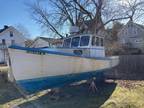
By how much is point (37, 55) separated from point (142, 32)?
1201 inches

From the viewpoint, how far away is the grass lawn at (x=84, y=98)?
34.1ft

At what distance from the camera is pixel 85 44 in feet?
42.4

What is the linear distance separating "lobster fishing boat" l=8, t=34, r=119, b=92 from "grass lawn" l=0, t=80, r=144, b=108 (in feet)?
2.37

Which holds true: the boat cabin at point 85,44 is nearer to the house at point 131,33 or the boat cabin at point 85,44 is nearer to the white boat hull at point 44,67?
the white boat hull at point 44,67

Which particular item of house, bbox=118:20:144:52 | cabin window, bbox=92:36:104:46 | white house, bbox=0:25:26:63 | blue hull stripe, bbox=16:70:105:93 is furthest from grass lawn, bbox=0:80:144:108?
white house, bbox=0:25:26:63

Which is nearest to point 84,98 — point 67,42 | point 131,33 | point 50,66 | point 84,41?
point 50,66

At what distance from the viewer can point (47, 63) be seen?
415 inches


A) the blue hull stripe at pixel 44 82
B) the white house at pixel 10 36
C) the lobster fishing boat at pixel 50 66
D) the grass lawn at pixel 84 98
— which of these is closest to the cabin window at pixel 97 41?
Result: the lobster fishing boat at pixel 50 66

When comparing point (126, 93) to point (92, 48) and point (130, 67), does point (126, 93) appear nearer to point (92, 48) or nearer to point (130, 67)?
point (92, 48)

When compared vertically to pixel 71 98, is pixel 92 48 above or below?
above

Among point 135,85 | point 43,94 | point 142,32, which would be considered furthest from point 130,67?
point 142,32

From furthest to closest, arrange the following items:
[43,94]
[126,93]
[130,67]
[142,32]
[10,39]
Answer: [10,39]
[142,32]
[130,67]
[43,94]
[126,93]

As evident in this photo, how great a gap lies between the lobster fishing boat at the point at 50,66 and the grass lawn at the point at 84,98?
0.72 metres

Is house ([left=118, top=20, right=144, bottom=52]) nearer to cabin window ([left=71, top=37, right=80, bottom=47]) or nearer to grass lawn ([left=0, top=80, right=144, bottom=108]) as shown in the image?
grass lawn ([left=0, top=80, right=144, bottom=108])
